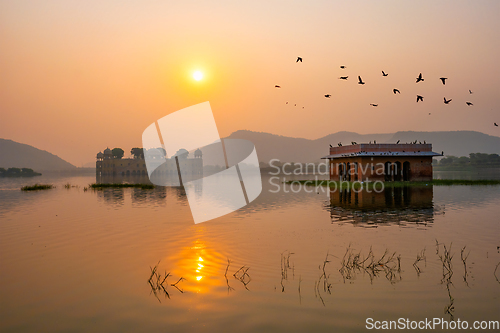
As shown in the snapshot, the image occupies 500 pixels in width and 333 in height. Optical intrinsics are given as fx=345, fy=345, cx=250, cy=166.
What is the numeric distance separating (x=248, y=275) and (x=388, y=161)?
4355 cm

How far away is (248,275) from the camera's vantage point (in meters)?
10.1

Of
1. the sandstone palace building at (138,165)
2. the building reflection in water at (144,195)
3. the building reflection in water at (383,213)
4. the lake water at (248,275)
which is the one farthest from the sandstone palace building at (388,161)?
the sandstone palace building at (138,165)

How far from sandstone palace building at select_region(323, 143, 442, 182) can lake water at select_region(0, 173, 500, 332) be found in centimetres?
2969

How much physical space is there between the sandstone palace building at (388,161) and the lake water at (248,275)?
29692mm

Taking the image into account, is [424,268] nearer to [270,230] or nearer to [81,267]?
[270,230]

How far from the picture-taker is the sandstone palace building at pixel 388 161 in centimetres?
4834

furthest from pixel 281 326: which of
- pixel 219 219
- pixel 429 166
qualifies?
pixel 429 166

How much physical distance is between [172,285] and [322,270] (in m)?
4.39

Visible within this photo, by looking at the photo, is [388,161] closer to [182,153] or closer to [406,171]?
[406,171]

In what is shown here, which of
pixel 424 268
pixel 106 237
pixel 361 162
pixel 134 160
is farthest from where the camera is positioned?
pixel 134 160

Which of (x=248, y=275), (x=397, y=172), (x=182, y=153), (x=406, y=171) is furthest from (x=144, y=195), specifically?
(x=182, y=153)

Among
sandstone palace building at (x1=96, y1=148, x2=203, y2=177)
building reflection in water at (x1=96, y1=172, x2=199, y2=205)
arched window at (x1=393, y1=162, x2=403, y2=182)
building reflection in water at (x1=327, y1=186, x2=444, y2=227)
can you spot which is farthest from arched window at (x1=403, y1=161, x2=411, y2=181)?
sandstone palace building at (x1=96, y1=148, x2=203, y2=177)

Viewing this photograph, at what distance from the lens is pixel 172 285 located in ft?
30.3

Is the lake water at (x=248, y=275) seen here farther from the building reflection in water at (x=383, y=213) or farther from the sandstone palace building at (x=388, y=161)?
the sandstone palace building at (x=388, y=161)
